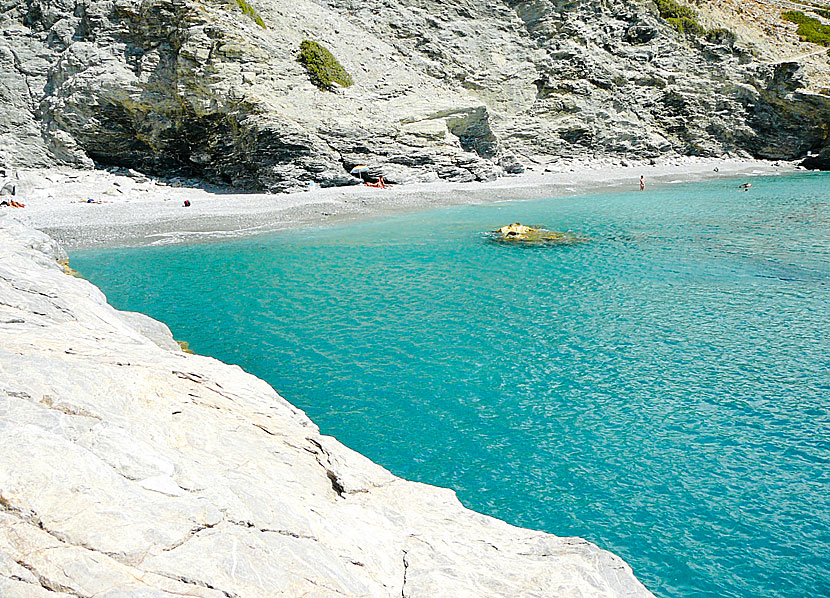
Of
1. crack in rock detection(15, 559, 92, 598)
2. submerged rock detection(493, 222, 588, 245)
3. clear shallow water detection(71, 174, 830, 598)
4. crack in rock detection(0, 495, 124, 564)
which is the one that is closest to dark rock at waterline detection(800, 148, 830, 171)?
clear shallow water detection(71, 174, 830, 598)

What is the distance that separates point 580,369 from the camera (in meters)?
13.7

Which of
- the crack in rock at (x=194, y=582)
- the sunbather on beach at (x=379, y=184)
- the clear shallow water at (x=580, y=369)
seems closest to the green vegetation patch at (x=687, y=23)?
the sunbather on beach at (x=379, y=184)

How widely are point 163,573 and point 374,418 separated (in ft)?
27.7

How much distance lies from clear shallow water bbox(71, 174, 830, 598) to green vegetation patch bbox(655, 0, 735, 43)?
2277 inches

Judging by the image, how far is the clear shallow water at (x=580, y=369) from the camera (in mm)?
8503

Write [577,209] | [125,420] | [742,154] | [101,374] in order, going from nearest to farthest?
[125,420] < [101,374] < [577,209] < [742,154]

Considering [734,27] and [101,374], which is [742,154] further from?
[101,374]

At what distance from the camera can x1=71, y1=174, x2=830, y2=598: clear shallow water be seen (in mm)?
8503

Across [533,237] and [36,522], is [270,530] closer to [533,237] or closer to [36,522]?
[36,522]

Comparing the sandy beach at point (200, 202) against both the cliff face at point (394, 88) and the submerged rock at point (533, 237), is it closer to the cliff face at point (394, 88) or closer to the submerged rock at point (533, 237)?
the cliff face at point (394, 88)

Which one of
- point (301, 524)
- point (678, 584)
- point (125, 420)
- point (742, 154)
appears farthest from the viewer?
point (742, 154)

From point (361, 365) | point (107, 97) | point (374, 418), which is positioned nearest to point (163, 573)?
point (374, 418)

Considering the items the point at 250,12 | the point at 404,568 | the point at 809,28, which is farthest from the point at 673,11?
the point at 404,568

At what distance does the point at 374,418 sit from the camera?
11.7 meters
